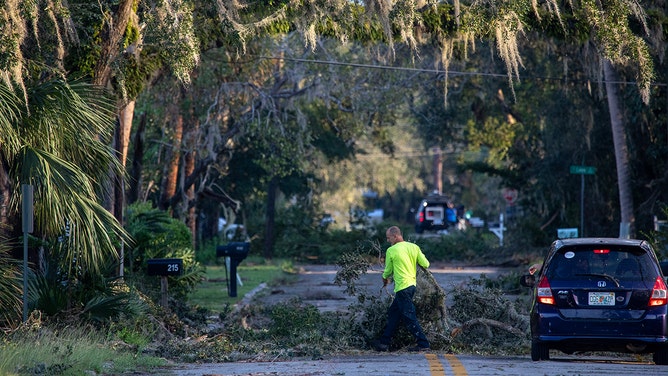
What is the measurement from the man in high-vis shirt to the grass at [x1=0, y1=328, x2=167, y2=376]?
3.22 m

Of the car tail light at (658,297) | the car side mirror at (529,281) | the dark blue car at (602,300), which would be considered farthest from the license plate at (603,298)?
the car side mirror at (529,281)

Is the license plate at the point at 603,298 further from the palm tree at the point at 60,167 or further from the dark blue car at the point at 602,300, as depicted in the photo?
the palm tree at the point at 60,167

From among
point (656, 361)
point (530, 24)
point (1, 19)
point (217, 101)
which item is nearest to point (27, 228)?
point (1, 19)

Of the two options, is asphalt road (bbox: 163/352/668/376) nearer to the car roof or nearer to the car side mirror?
the car side mirror

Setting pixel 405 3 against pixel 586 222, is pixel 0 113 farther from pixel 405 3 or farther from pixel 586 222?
pixel 586 222

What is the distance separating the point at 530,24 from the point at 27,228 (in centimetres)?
1128

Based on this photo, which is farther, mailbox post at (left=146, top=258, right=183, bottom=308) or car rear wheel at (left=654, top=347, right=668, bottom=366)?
mailbox post at (left=146, top=258, right=183, bottom=308)

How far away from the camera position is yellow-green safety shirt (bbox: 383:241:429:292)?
584 inches

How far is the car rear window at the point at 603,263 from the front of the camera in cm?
1312

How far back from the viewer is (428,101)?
144ft

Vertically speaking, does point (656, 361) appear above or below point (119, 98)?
below

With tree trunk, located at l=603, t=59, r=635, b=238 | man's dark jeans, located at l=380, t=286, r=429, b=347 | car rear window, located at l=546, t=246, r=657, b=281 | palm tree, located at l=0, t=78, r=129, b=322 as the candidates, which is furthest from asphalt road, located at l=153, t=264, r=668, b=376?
tree trunk, located at l=603, t=59, r=635, b=238

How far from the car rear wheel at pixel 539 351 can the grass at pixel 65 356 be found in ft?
15.0

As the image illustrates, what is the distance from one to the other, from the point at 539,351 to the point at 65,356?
5.64 meters
